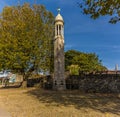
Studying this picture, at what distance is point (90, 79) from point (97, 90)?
191 centimetres

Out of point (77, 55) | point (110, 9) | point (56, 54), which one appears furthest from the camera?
point (77, 55)

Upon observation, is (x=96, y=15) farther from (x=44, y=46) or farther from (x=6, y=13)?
(x=6, y=13)

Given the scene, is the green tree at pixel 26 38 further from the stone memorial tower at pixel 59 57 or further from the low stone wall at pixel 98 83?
the low stone wall at pixel 98 83

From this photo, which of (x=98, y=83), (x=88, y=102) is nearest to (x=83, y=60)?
(x=98, y=83)

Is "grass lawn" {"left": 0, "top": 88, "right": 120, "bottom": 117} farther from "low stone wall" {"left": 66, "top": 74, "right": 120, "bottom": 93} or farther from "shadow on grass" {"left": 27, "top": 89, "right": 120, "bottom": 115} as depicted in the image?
"low stone wall" {"left": 66, "top": 74, "right": 120, "bottom": 93}

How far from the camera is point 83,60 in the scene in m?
62.2

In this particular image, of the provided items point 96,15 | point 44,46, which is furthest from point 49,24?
point 96,15

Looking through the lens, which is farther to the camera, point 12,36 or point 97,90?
point 12,36

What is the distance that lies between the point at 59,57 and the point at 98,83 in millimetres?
7271

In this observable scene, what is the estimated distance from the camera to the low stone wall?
92.1ft

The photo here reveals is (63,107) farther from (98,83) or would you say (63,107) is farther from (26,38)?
(26,38)

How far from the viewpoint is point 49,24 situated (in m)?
39.2

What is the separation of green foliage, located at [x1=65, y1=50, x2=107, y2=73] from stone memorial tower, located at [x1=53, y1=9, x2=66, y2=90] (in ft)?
80.4

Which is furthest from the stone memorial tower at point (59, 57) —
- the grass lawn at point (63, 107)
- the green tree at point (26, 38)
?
the grass lawn at point (63, 107)
